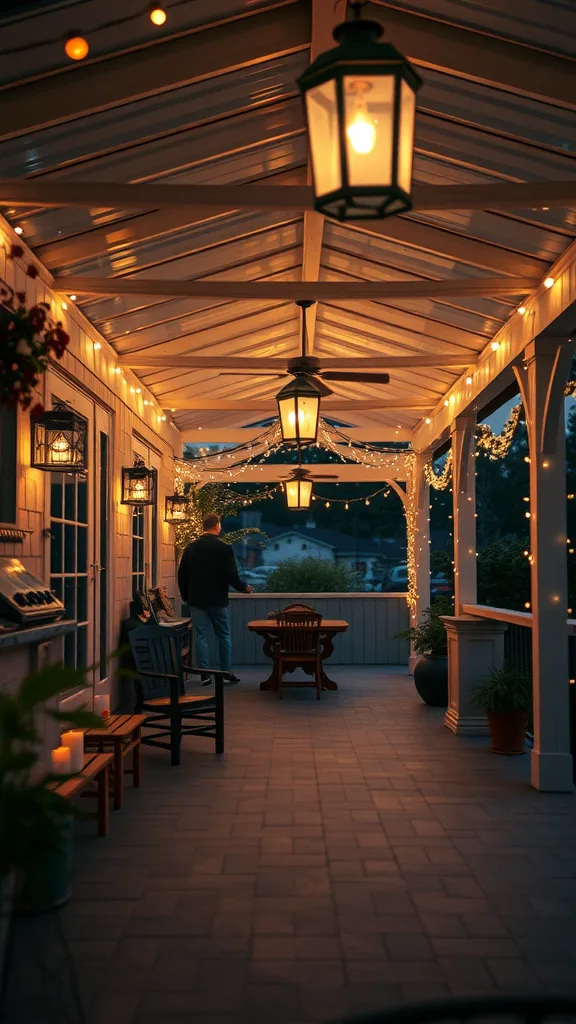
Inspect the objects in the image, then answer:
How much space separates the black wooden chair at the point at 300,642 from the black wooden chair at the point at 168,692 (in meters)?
2.42

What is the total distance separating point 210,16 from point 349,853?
361 cm

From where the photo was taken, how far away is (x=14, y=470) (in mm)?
4891

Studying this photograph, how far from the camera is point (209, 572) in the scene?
32.8 ft

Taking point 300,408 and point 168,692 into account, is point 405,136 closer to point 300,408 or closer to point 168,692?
point 300,408

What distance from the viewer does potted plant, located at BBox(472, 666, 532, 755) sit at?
661 centimetres

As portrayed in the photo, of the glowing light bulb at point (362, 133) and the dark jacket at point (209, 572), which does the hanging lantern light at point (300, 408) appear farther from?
the glowing light bulb at point (362, 133)

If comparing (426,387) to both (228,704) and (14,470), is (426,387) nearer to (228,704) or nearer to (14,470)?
(228,704)

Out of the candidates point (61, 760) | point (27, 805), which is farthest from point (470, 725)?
point (27, 805)

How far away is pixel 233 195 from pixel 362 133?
93.7 inches

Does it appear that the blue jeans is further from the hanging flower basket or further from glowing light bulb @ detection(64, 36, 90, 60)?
glowing light bulb @ detection(64, 36, 90, 60)

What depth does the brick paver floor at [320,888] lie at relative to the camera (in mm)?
2939

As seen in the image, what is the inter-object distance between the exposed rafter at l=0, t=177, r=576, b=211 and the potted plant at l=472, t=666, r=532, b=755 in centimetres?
350

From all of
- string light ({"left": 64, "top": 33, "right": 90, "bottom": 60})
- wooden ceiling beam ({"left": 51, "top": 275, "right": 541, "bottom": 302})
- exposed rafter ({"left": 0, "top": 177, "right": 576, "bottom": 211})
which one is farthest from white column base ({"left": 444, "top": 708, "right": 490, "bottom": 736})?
string light ({"left": 64, "top": 33, "right": 90, "bottom": 60})

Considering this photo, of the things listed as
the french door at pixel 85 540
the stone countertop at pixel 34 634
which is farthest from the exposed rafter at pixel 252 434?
the stone countertop at pixel 34 634
